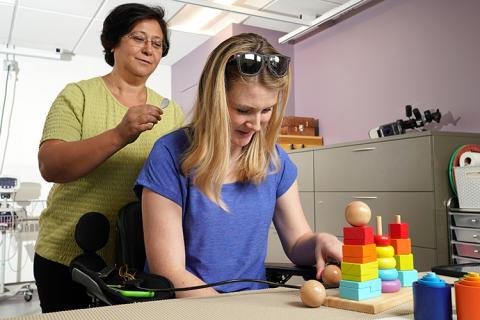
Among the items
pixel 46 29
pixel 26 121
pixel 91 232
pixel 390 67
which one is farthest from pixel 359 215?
pixel 26 121

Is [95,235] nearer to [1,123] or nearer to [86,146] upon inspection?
[86,146]

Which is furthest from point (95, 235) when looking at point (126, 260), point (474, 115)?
point (474, 115)

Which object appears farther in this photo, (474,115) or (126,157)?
(474,115)

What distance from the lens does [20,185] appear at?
4.37m

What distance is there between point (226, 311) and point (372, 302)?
22 centimetres

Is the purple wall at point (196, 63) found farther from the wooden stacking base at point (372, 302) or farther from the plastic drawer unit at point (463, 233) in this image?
the wooden stacking base at point (372, 302)

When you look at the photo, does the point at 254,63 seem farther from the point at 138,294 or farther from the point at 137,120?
the point at 138,294

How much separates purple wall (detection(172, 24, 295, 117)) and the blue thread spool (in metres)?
3.36

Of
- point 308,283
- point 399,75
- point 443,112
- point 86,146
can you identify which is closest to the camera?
point 308,283

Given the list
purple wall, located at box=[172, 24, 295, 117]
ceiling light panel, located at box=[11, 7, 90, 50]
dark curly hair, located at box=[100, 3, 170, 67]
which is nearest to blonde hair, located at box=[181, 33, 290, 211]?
dark curly hair, located at box=[100, 3, 170, 67]

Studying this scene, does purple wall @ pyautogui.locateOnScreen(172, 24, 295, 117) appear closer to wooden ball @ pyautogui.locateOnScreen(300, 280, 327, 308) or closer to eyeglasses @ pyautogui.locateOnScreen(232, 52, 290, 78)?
eyeglasses @ pyautogui.locateOnScreen(232, 52, 290, 78)

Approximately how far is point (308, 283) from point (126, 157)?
0.76 meters

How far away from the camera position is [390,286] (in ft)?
2.53

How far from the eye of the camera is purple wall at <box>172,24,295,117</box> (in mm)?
4004
